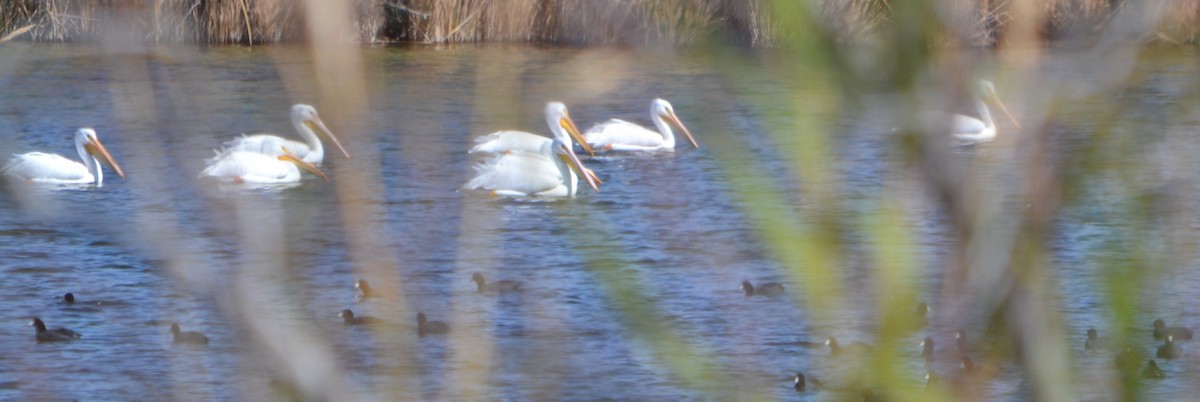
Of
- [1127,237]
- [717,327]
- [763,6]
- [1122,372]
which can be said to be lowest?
[717,327]

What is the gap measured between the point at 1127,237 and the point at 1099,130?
0.36 ft

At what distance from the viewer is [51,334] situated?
21.4ft

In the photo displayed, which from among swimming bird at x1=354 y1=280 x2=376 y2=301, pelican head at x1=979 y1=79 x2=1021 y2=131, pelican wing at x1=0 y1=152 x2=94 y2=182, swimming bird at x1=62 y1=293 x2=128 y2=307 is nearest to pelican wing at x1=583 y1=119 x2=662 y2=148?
pelican wing at x1=0 y1=152 x2=94 y2=182

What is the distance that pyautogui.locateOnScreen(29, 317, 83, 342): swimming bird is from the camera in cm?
647

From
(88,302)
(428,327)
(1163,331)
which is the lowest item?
(88,302)

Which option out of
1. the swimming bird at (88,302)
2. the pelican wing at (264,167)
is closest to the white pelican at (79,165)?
the pelican wing at (264,167)

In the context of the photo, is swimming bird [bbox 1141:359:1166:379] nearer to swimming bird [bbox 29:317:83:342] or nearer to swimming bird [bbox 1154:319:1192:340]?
swimming bird [bbox 1154:319:1192:340]

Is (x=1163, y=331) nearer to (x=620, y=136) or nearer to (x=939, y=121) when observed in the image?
(x=939, y=121)

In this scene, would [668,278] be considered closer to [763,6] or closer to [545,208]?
[545,208]

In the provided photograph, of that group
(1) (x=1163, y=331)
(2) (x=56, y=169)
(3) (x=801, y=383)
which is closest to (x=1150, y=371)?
(1) (x=1163, y=331)

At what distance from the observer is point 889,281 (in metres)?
1.24

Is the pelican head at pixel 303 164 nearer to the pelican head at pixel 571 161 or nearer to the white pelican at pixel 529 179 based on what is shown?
the white pelican at pixel 529 179

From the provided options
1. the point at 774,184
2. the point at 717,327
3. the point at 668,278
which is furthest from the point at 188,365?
the point at 774,184

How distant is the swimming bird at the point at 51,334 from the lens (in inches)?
255
